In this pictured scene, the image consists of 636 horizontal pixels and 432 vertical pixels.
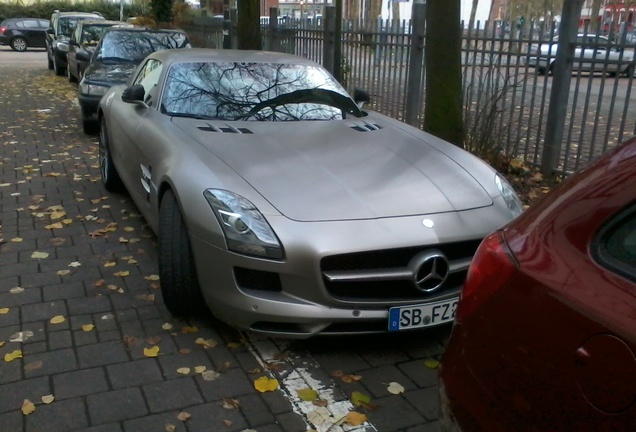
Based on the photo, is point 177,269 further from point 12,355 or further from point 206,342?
point 12,355

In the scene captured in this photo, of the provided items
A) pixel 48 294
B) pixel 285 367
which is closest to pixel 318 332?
pixel 285 367

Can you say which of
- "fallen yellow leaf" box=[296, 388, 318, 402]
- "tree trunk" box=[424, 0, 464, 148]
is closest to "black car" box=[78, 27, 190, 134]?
"tree trunk" box=[424, 0, 464, 148]

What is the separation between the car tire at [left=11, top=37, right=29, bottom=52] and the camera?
3234cm

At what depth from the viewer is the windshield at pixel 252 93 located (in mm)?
5125

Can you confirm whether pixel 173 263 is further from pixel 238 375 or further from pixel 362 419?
pixel 362 419

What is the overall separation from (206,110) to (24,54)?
2917 cm

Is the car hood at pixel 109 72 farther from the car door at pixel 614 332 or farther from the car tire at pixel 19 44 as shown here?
the car tire at pixel 19 44

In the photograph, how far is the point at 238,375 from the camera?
3533mm

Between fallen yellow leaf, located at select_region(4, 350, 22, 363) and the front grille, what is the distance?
1739 mm

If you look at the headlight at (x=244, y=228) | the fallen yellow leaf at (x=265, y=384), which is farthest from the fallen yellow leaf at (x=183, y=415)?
the headlight at (x=244, y=228)

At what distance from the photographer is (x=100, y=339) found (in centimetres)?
387

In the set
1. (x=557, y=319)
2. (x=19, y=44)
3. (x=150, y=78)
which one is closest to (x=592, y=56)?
(x=150, y=78)

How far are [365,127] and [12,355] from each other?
281 centimetres

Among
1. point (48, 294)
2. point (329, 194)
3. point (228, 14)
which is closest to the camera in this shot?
point (329, 194)
